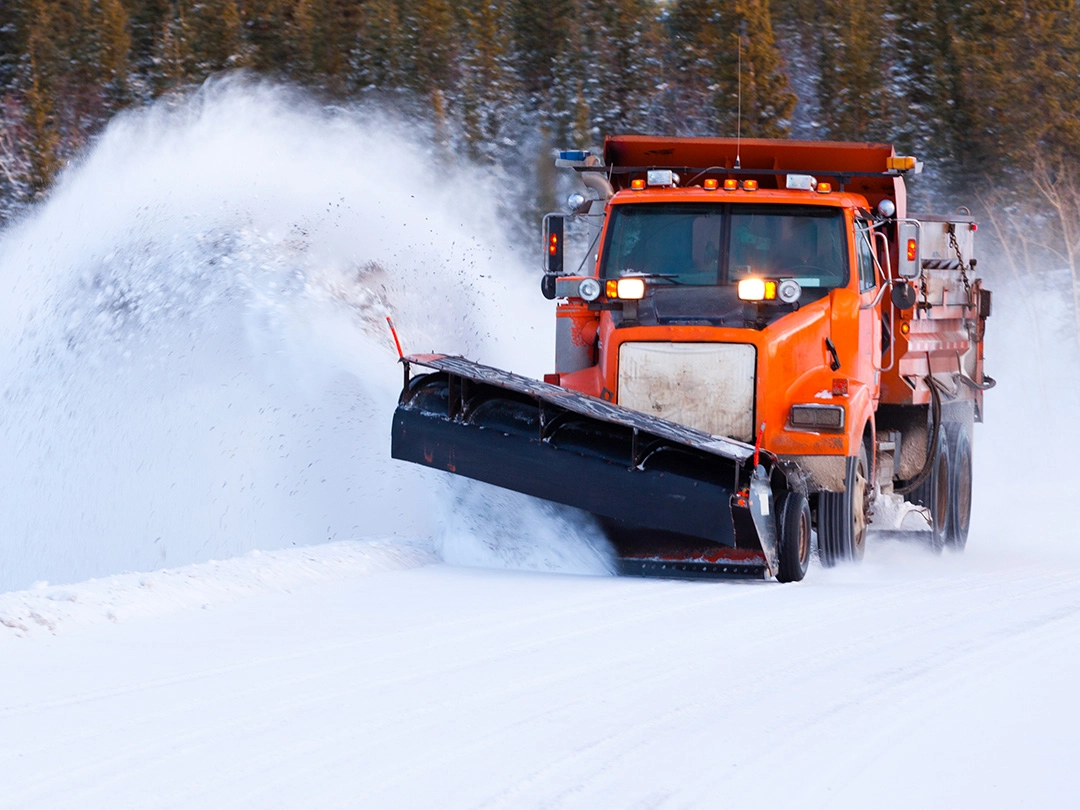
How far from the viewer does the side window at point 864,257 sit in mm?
8023

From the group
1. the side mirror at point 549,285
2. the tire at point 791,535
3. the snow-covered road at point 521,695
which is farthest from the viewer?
the side mirror at point 549,285

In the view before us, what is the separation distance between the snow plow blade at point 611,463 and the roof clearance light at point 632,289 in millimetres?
755

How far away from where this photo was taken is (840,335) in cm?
773

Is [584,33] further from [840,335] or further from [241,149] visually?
[840,335]

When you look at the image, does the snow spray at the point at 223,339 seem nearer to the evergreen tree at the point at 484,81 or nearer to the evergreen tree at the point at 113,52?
the evergreen tree at the point at 484,81

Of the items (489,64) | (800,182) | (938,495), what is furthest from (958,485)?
(489,64)

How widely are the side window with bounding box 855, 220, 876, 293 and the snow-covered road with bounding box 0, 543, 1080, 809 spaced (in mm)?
2041

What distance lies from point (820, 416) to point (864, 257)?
123 cm

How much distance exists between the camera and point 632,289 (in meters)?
7.71

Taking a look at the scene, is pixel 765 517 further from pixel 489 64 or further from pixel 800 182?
pixel 489 64

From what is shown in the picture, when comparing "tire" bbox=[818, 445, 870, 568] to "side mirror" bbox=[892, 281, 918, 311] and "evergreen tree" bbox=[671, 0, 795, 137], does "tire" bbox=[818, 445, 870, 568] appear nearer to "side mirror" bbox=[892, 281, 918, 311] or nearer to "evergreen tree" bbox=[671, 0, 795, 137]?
"side mirror" bbox=[892, 281, 918, 311]

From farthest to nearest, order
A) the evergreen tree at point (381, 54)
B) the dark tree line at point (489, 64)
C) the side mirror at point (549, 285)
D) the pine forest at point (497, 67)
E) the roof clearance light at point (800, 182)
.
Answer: the evergreen tree at point (381, 54) → the dark tree line at point (489, 64) → the pine forest at point (497, 67) → the side mirror at point (549, 285) → the roof clearance light at point (800, 182)

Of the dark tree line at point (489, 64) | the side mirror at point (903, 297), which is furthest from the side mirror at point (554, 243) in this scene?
the dark tree line at point (489, 64)

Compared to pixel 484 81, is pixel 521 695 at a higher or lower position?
lower
